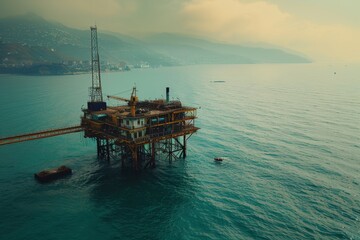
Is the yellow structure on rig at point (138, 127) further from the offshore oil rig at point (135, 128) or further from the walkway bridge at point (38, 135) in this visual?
the walkway bridge at point (38, 135)

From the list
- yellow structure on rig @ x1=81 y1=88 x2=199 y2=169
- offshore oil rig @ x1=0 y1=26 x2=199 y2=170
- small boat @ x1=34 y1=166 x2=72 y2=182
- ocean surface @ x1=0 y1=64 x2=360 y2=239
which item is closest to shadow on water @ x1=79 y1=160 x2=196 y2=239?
ocean surface @ x1=0 y1=64 x2=360 y2=239

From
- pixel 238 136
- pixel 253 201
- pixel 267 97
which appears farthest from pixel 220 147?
pixel 267 97

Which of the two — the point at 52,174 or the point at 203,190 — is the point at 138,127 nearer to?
the point at 203,190

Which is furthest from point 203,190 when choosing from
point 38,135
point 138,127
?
point 38,135

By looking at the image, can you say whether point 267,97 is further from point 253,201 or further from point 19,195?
point 19,195

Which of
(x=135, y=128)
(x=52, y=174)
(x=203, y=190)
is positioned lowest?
(x=203, y=190)

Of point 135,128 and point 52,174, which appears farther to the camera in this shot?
point 135,128

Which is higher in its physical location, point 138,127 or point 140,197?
point 138,127
